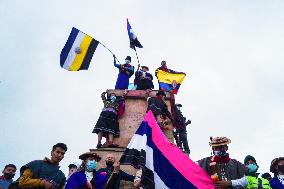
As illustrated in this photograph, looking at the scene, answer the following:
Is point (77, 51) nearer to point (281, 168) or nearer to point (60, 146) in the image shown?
point (60, 146)

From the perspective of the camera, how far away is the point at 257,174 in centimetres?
702

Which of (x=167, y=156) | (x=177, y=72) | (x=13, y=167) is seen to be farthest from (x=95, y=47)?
(x=167, y=156)

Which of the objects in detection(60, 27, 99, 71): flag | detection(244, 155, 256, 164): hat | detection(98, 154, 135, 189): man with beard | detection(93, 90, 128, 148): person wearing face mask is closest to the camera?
detection(98, 154, 135, 189): man with beard

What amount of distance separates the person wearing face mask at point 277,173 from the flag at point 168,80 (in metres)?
7.51

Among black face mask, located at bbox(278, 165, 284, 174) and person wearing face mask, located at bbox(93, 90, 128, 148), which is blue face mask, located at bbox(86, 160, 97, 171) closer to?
person wearing face mask, located at bbox(93, 90, 128, 148)

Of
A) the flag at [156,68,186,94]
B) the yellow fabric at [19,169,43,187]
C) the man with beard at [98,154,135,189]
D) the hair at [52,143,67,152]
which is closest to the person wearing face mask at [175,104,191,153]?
the flag at [156,68,186,94]

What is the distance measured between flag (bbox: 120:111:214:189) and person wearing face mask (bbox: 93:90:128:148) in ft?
12.2

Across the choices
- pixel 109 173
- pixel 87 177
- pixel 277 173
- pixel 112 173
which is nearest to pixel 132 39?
pixel 109 173

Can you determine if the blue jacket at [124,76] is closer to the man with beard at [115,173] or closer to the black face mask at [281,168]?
the man with beard at [115,173]

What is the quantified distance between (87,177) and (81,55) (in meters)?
6.33

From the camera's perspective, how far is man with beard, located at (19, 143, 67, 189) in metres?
5.80

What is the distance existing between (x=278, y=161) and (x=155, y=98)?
5.04 meters

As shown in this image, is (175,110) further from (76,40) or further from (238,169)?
(238,169)

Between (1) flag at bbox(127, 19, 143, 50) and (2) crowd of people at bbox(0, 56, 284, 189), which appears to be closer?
(2) crowd of people at bbox(0, 56, 284, 189)
